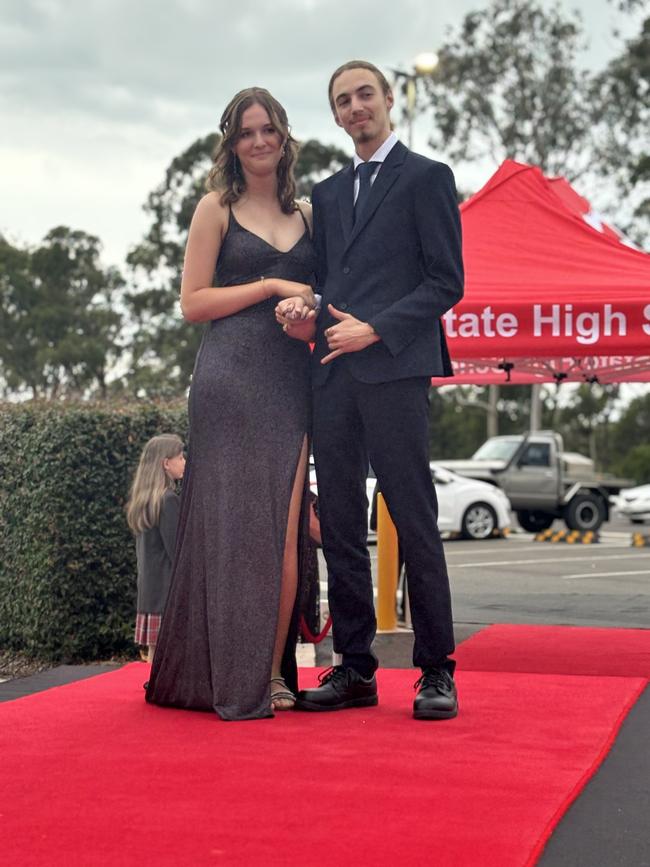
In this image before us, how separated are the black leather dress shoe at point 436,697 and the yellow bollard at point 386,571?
315 centimetres

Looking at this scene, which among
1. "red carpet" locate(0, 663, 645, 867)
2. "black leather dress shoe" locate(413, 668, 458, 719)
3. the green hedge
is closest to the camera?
"red carpet" locate(0, 663, 645, 867)

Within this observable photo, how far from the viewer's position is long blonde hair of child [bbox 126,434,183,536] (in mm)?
6305

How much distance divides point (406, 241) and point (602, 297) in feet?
5.83

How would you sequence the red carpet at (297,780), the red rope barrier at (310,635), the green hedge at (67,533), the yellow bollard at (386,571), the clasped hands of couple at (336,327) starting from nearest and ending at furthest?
the red carpet at (297,780), the clasped hands of couple at (336,327), the red rope barrier at (310,635), the green hedge at (67,533), the yellow bollard at (386,571)

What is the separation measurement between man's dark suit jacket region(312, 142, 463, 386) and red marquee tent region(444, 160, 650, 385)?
5.03 ft

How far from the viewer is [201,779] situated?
3295mm

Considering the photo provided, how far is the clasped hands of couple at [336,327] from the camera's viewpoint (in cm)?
421

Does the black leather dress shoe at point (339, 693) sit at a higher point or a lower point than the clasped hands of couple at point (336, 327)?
lower

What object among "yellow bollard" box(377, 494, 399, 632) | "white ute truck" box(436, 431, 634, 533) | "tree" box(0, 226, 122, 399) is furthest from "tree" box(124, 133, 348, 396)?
"yellow bollard" box(377, 494, 399, 632)

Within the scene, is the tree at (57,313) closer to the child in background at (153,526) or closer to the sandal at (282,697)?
Result: the child in background at (153,526)

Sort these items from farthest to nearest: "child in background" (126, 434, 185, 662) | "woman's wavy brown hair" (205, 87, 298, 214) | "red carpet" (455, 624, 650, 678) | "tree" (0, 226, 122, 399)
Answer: "tree" (0, 226, 122, 399) < "child in background" (126, 434, 185, 662) < "red carpet" (455, 624, 650, 678) < "woman's wavy brown hair" (205, 87, 298, 214)

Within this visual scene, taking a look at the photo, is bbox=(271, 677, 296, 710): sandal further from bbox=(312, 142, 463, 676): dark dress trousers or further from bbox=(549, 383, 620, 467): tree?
bbox=(549, 383, 620, 467): tree

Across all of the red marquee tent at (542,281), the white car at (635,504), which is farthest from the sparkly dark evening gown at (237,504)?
the white car at (635,504)

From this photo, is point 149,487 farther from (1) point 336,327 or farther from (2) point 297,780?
(2) point 297,780
